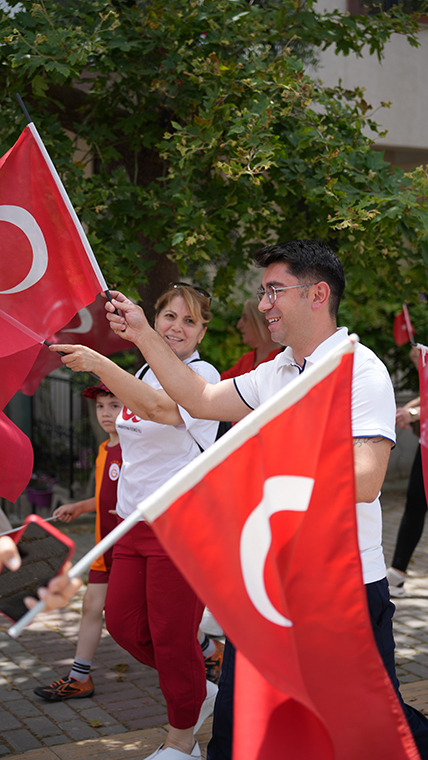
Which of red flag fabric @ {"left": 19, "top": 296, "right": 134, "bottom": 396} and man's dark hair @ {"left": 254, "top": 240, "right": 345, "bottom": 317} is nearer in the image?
man's dark hair @ {"left": 254, "top": 240, "right": 345, "bottom": 317}

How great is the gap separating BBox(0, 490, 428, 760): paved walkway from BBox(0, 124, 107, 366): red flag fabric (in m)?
1.94

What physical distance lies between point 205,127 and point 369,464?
2.46 meters

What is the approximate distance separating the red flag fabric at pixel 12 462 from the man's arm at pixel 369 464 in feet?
5.24

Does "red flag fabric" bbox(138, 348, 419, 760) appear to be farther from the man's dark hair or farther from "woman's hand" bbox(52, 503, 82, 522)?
"woman's hand" bbox(52, 503, 82, 522)

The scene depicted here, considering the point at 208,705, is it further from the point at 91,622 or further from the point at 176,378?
the point at 176,378

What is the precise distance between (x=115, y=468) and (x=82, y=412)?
603cm

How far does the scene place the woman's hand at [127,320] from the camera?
302cm

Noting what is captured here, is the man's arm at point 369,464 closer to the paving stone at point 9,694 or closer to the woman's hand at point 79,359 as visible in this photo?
the woman's hand at point 79,359

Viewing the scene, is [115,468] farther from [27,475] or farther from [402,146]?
[402,146]

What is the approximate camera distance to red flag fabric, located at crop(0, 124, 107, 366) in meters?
3.37

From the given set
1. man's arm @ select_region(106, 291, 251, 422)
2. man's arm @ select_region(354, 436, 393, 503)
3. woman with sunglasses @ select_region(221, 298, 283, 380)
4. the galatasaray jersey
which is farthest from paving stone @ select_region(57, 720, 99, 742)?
woman with sunglasses @ select_region(221, 298, 283, 380)

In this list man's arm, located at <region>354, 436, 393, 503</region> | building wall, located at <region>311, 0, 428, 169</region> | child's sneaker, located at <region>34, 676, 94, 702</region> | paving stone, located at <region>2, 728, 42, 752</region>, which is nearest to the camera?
man's arm, located at <region>354, 436, 393, 503</region>

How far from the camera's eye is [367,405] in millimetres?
2502

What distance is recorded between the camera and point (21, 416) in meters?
9.49
